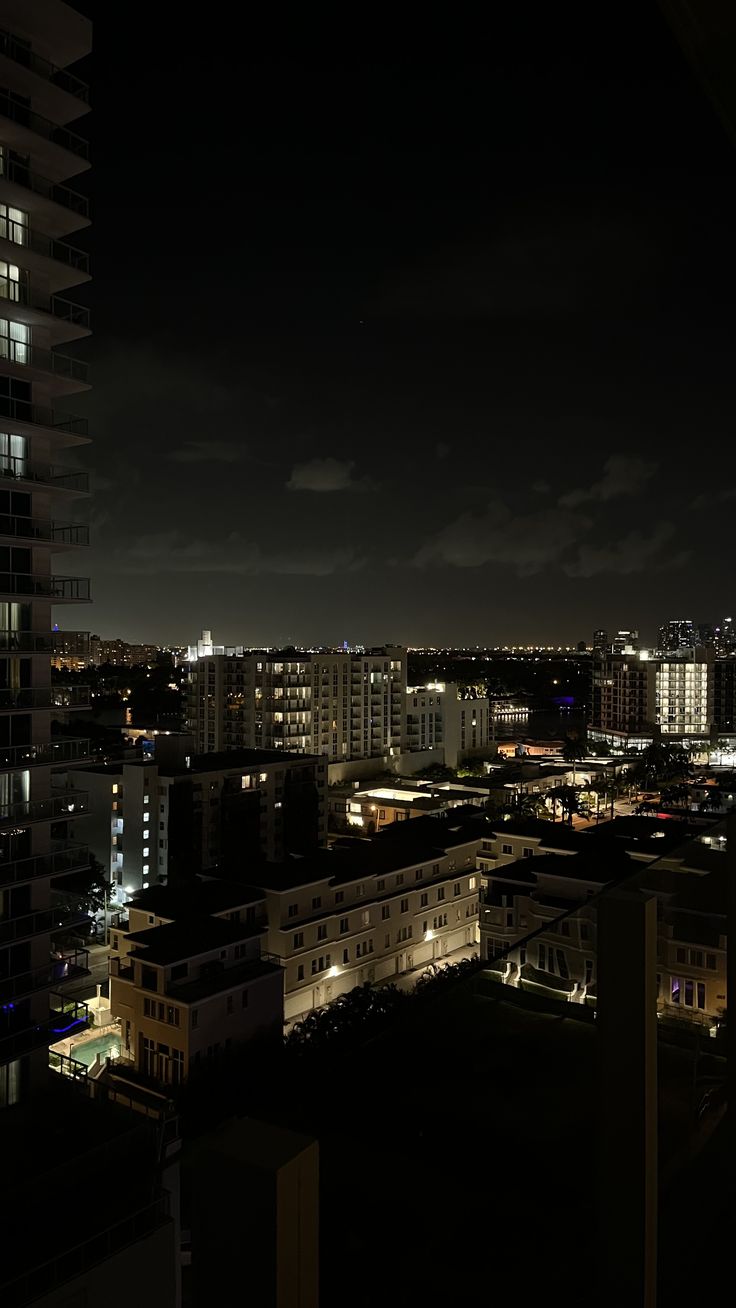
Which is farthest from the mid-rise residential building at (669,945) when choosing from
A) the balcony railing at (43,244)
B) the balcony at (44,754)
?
the balcony railing at (43,244)

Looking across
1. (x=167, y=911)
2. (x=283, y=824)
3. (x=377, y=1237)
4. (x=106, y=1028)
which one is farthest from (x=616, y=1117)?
(x=283, y=824)

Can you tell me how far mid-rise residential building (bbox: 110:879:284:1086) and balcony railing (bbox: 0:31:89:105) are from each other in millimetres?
7913

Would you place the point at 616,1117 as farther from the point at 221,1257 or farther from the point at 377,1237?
the point at 221,1257

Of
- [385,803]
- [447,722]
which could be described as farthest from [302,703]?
[447,722]

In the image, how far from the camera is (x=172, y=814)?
1509cm

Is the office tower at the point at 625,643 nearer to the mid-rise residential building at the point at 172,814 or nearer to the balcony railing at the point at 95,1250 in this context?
the mid-rise residential building at the point at 172,814

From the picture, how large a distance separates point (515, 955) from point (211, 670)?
26.0 m

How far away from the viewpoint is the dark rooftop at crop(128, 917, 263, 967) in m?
8.34

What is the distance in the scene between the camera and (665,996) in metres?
0.90

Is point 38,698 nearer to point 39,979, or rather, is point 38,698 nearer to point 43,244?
point 39,979

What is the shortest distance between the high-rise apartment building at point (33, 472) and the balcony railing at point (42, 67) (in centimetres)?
1

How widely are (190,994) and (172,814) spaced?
7.23 m

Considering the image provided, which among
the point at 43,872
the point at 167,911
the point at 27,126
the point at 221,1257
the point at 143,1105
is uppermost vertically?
the point at 27,126

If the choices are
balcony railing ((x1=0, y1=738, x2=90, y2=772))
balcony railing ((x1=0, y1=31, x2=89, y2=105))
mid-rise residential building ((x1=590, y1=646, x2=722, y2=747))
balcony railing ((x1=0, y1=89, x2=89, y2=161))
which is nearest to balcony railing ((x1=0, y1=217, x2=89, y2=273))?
balcony railing ((x1=0, y1=89, x2=89, y2=161))
